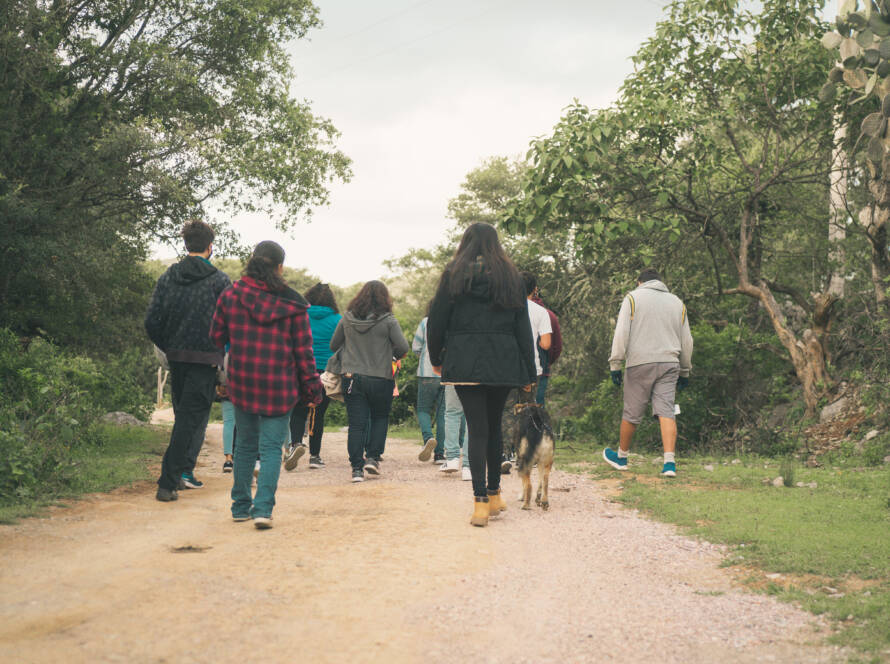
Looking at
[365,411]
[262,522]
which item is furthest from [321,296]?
[262,522]

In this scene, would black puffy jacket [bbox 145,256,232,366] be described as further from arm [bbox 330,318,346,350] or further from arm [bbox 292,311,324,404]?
arm [bbox 330,318,346,350]

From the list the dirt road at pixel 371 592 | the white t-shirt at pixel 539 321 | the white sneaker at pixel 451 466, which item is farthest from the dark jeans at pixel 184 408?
the white t-shirt at pixel 539 321

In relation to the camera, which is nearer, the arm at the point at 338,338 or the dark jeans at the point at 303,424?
the arm at the point at 338,338

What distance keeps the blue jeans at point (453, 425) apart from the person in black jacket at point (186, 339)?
2605mm

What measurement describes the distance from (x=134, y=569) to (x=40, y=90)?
8.43 meters

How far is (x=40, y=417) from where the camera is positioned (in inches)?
271

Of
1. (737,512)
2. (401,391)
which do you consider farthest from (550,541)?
(401,391)

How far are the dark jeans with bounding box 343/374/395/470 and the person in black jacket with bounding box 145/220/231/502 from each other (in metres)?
1.90

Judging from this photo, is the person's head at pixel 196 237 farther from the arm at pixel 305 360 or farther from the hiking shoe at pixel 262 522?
the hiking shoe at pixel 262 522

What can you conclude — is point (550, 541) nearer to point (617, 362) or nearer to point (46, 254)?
point (617, 362)

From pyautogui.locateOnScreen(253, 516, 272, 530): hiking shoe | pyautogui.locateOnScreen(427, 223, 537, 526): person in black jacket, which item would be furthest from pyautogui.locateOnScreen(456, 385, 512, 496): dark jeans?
pyautogui.locateOnScreen(253, 516, 272, 530): hiking shoe

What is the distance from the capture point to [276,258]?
234 inches

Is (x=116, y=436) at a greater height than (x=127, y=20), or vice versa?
(x=127, y=20)

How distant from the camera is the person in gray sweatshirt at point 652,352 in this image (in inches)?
336
